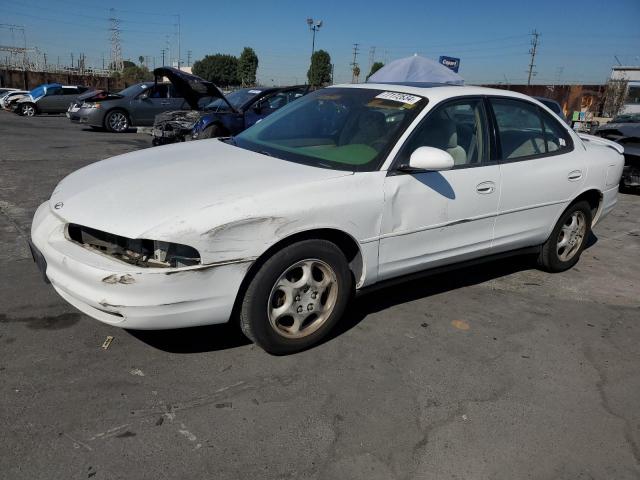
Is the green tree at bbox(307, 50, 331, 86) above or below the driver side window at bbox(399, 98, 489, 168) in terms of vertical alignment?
above

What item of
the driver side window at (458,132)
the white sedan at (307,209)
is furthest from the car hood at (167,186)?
the driver side window at (458,132)

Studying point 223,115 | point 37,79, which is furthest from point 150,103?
point 37,79

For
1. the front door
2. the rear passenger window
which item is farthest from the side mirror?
the rear passenger window

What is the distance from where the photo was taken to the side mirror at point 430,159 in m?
3.20

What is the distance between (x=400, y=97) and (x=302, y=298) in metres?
1.62

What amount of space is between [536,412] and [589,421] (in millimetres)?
261

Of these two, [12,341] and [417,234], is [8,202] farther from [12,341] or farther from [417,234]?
[417,234]

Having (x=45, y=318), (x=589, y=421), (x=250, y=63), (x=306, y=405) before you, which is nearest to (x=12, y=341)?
(x=45, y=318)

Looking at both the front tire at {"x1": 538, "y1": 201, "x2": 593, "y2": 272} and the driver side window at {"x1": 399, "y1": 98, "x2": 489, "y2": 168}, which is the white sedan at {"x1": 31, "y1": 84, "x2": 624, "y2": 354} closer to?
the driver side window at {"x1": 399, "y1": 98, "x2": 489, "y2": 168}

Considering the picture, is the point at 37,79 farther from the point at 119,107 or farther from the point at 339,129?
the point at 339,129

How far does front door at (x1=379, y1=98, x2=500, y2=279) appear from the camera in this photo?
3355 millimetres

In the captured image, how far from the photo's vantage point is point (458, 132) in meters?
3.83

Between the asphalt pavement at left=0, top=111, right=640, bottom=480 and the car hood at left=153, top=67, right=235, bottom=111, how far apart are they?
257 inches

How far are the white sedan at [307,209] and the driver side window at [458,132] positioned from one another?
12 millimetres
